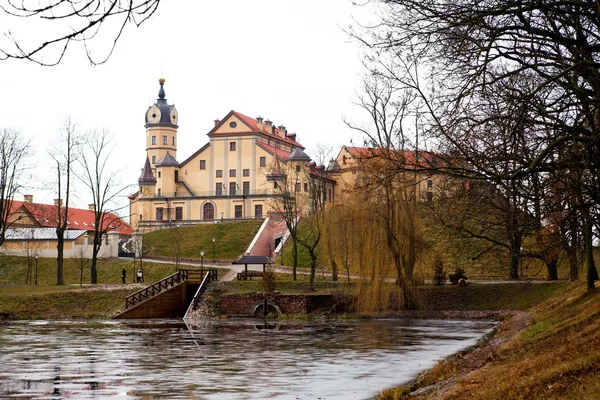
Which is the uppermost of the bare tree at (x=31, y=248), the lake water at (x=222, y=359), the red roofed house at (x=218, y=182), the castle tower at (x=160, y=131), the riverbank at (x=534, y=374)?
the castle tower at (x=160, y=131)

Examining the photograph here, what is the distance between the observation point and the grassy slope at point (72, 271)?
66.6m

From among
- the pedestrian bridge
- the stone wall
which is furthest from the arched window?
the stone wall

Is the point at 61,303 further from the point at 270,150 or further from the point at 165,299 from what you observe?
the point at 270,150

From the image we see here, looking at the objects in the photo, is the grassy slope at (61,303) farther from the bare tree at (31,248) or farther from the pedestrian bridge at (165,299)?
the bare tree at (31,248)

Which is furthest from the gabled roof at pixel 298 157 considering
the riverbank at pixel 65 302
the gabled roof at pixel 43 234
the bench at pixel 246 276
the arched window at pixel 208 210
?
the riverbank at pixel 65 302

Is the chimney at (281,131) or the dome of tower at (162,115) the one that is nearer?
the chimney at (281,131)

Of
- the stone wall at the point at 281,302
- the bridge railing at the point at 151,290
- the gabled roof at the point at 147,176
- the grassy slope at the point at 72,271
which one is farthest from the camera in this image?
the gabled roof at the point at 147,176

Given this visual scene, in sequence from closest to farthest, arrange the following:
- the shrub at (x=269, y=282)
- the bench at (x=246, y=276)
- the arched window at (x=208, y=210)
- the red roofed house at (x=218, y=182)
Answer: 1. the shrub at (x=269, y=282)
2. the bench at (x=246, y=276)
3. the red roofed house at (x=218, y=182)
4. the arched window at (x=208, y=210)

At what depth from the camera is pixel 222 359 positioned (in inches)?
877

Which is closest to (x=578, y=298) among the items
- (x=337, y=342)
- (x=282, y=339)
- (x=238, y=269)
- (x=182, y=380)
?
(x=337, y=342)

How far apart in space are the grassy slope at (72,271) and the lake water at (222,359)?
28755 mm

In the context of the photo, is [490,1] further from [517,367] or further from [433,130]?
[517,367]

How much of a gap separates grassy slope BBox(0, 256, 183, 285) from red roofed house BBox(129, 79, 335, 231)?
19.7 meters

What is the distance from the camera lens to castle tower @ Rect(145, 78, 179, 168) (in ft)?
372
